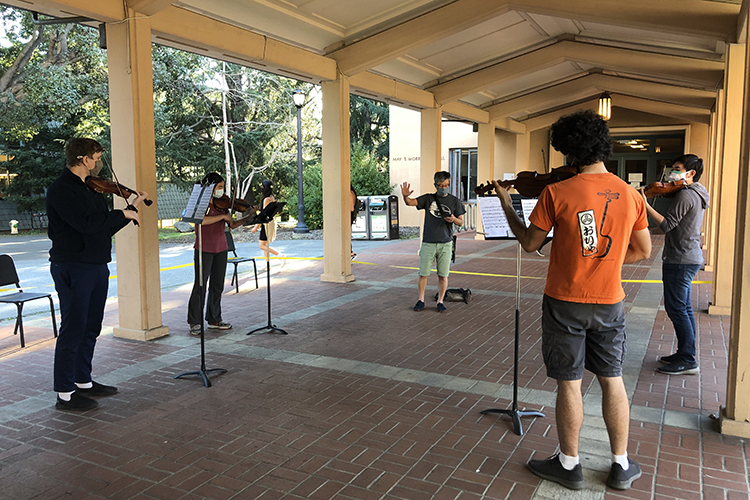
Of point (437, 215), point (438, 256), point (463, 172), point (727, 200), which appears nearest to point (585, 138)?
point (437, 215)

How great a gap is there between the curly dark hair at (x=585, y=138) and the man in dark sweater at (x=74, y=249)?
3.52m

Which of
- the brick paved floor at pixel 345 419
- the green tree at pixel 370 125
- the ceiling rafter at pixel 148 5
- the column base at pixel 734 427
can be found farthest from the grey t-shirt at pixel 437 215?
the green tree at pixel 370 125

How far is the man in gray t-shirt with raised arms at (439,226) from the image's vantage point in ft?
26.2

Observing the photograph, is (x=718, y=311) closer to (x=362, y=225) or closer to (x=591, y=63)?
(x=591, y=63)

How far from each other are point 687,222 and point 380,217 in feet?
46.0

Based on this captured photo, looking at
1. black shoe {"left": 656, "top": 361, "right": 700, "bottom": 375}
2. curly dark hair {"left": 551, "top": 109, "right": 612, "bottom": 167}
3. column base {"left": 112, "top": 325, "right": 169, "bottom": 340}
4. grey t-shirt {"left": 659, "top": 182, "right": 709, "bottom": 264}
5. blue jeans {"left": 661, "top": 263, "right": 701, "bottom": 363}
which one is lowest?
black shoe {"left": 656, "top": 361, "right": 700, "bottom": 375}

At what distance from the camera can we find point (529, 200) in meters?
4.25

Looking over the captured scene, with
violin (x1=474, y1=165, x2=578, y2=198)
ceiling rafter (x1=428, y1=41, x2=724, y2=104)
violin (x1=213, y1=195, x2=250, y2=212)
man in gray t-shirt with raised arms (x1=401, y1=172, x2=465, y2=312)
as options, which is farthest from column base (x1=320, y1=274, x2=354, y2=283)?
violin (x1=474, y1=165, x2=578, y2=198)

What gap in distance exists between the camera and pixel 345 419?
4375 millimetres

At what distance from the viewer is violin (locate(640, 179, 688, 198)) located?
516 cm

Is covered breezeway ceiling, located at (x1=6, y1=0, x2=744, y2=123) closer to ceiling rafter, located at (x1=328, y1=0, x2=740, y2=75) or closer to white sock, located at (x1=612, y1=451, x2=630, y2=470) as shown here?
ceiling rafter, located at (x1=328, y1=0, x2=740, y2=75)

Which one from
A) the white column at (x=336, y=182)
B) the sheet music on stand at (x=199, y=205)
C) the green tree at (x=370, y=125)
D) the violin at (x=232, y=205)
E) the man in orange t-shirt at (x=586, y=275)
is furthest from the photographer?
the green tree at (x=370, y=125)

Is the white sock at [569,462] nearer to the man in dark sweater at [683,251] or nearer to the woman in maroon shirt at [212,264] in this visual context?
the man in dark sweater at [683,251]

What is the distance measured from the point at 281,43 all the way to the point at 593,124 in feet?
22.3
